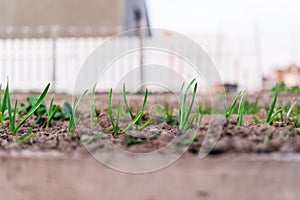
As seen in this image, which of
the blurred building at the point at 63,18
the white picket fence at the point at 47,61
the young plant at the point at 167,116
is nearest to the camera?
the young plant at the point at 167,116

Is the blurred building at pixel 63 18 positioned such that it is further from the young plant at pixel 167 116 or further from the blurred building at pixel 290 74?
the young plant at pixel 167 116

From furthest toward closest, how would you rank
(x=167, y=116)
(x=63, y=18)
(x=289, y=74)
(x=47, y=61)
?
(x=289, y=74) < (x=63, y=18) < (x=47, y=61) < (x=167, y=116)

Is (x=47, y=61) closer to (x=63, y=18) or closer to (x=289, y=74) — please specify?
(x=63, y=18)

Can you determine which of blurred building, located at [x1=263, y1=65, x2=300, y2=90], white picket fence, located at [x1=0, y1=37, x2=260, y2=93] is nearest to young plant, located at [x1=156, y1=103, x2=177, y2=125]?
white picket fence, located at [x1=0, y1=37, x2=260, y2=93]

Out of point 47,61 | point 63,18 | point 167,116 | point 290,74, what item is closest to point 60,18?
point 63,18

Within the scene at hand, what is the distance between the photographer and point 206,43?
10711 millimetres

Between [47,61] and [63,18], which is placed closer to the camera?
[47,61]

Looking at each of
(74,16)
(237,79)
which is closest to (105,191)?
(237,79)

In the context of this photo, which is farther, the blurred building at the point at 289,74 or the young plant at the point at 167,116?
the blurred building at the point at 289,74

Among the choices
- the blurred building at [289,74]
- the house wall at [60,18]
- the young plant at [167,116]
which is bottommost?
the young plant at [167,116]

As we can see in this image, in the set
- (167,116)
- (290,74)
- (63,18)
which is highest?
(63,18)

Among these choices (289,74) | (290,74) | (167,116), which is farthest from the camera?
(289,74)

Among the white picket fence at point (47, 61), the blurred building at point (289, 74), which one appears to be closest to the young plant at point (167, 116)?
the white picket fence at point (47, 61)

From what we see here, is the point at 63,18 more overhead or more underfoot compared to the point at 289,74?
more overhead
